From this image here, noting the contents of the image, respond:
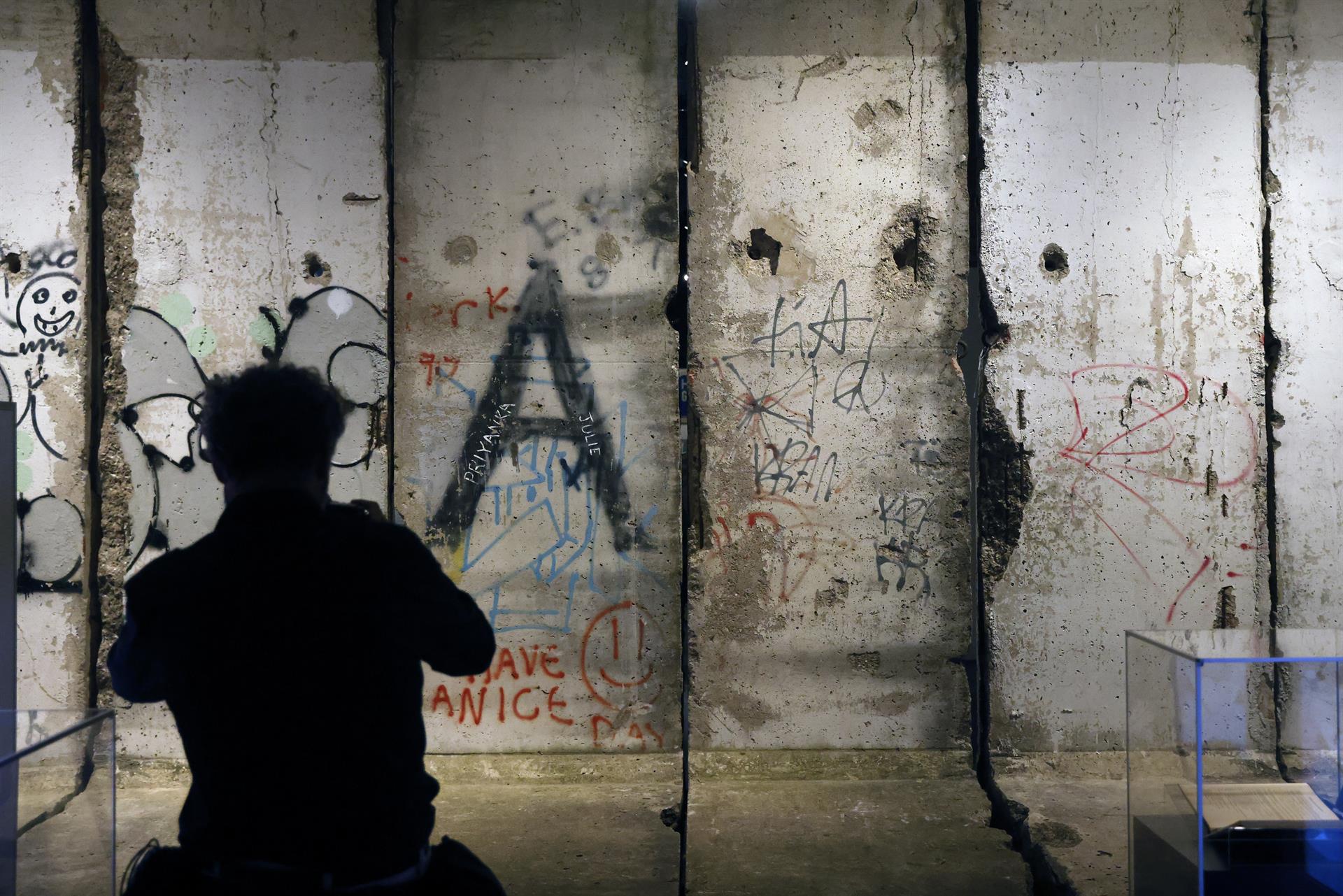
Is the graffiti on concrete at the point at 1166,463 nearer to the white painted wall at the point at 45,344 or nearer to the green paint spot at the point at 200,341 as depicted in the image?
the green paint spot at the point at 200,341

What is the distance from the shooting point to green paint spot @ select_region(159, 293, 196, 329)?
4.38 m

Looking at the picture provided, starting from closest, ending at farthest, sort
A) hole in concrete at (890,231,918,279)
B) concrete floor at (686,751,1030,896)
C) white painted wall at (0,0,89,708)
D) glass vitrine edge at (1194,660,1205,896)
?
glass vitrine edge at (1194,660,1205,896), concrete floor at (686,751,1030,896), white painted wall at (0,0,89,708), hole in concrete at (890,231,918,279)

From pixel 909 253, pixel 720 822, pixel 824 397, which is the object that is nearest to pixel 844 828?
pixel 720 822

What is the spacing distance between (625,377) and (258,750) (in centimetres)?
309

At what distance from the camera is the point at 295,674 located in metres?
1.45

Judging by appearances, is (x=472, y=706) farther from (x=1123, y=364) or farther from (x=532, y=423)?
(x=1123, y=364)

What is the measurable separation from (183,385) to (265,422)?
128 inches

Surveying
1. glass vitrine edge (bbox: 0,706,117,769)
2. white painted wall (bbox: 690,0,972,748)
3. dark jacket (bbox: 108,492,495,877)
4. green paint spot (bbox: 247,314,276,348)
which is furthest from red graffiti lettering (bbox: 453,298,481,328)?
dark jacket (bbox: 108,492,495,877)

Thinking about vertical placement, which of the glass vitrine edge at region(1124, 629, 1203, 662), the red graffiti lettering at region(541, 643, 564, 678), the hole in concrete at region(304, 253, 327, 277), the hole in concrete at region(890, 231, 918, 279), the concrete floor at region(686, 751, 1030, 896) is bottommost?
the concrete floor at region(686, 751, 1030, 896)

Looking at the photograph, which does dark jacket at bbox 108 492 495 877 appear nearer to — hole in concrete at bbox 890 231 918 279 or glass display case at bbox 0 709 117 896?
glass display case at bbox 0 709 117 896

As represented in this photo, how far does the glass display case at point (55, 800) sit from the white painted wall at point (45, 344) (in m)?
Answer: 2.51

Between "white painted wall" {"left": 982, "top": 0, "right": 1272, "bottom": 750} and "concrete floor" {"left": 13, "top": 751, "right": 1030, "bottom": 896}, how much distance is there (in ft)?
2.15

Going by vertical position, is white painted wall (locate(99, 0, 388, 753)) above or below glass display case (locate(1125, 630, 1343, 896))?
above

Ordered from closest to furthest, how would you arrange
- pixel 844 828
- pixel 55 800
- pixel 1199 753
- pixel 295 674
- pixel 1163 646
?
pixel 295 674 < pixel 55 800 < pixel 1199 753 < pixel 1163 646 < pixel 844 828
